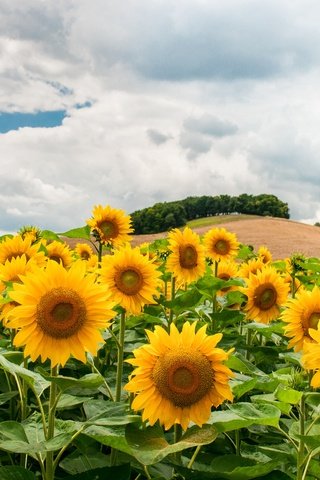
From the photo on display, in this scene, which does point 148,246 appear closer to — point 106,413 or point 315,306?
point 315,306

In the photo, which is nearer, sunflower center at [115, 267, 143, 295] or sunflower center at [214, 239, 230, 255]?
sunflower center at [115, 267, 143, 295]

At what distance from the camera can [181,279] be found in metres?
5.94

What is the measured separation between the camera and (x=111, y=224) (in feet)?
20.7

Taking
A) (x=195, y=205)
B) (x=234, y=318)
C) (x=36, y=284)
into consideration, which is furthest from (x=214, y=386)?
(x=195, y=205)

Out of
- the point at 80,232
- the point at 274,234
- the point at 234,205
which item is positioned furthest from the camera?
the point at 234,205

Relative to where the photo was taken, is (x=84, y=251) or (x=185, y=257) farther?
(x=84, y=251)

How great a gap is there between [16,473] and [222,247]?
5.29 m

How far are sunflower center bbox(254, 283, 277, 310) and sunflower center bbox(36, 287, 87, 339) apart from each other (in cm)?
287

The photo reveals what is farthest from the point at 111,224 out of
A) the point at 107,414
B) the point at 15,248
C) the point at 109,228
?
the point at 107,414

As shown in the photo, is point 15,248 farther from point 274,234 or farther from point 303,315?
point 274,234

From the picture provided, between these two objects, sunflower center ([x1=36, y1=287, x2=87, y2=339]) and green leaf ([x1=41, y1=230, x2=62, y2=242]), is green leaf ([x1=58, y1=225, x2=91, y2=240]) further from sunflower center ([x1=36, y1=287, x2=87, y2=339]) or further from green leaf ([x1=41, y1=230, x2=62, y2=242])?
sunflower center ([x1=36, y1=287, x2=87, y2=339])

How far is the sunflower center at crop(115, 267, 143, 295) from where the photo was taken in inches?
164

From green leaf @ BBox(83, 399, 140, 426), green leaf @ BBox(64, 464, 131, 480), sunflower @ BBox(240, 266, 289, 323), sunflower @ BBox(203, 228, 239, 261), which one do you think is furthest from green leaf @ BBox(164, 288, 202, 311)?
sunflower @ BBox(203, 228, 239, 261)

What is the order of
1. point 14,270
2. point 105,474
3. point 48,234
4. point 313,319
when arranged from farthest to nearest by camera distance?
point 48,234 → point 14,270 → point 313,319 → point 105,474
